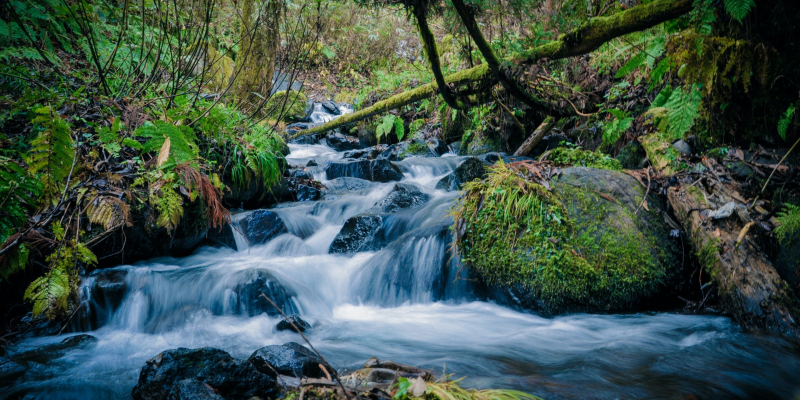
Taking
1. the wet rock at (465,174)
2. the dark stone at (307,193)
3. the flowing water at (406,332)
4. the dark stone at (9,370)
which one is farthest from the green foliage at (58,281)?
the wet rock at (465,174)

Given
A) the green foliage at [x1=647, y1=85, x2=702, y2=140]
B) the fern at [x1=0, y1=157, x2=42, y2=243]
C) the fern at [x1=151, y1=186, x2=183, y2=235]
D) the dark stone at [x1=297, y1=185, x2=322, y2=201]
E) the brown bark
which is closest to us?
the fern at [x1=0, y1=157, x2=42, y2=243]

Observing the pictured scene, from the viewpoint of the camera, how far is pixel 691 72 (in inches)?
145

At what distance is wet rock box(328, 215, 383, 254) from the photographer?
5.77m

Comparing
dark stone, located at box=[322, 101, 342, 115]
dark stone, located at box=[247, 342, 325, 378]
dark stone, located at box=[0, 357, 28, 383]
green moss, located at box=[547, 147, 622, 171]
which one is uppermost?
dark stone, located at box=[322, 101, 342, 115]

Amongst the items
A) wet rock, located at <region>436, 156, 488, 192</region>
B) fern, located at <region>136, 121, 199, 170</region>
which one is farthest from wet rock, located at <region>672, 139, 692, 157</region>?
Result: fern, located at <region>136, 121, 199, 170</region>

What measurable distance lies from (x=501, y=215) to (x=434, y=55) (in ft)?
5.75

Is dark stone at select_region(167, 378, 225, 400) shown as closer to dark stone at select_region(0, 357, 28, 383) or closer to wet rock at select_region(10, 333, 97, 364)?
dark stone at select_region(0, 357, 28, 383)

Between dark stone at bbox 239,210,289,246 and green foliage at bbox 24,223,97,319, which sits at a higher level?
dark stone at bbox 239,210,289,246

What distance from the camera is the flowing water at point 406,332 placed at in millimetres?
2648

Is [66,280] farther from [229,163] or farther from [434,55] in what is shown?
[434,55]

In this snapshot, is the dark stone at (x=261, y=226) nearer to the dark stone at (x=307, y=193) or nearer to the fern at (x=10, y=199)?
the dark stone at (x=307, y=193)

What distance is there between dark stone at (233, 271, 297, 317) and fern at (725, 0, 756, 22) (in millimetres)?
4493

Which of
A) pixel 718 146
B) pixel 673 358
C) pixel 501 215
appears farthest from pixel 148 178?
pixel 718 146

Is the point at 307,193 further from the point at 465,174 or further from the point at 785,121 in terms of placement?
the point at 785,121
